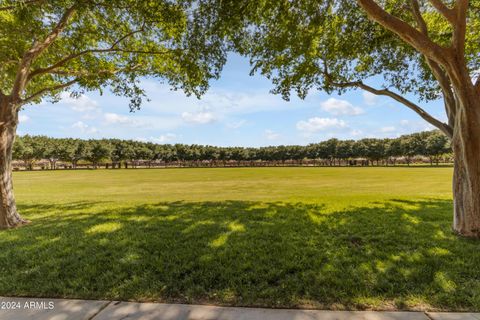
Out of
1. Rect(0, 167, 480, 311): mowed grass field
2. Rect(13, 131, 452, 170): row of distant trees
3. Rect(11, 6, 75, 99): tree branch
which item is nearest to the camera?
Rect(0, 167, 480, 311): mowed grass field

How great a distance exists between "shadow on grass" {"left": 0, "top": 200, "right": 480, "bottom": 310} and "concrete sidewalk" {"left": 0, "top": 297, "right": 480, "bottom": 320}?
0.19m

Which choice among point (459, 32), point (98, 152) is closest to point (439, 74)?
point (459, 32)

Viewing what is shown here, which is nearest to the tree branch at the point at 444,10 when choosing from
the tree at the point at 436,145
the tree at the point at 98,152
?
the tree at the point at 436,145

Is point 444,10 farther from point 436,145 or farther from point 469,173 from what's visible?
point 436,145

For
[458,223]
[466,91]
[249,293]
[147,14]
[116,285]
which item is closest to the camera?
[249,293]

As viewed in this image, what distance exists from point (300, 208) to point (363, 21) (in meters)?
7.45

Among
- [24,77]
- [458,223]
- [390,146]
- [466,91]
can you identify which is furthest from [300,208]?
[390,146]

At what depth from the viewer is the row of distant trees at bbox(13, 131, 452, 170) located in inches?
2982

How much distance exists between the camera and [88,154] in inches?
3214

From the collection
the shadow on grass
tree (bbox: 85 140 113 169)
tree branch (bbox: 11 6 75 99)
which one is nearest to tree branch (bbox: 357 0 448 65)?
the shadow on grass

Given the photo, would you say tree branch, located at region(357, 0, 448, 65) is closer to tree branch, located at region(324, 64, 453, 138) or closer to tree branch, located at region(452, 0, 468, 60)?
tree branch, located at region(452, 0, 468, 60)

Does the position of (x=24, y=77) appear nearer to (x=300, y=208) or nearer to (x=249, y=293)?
(x=249, y=293)

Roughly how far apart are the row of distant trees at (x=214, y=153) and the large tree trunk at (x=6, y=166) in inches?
3196

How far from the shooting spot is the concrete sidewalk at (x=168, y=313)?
9.93ft
